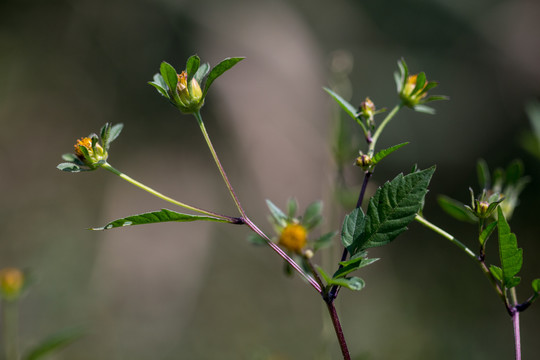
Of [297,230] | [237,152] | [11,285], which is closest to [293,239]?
[297,230]

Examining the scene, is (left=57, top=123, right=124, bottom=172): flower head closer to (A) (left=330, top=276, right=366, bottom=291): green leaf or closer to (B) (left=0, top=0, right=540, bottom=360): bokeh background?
(A) (left=330, top=276, right=366, bottom=291): green leaf

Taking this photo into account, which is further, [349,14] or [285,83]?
[349,14]

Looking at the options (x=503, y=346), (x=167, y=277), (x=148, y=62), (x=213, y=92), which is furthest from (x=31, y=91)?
(x=503, y=346)

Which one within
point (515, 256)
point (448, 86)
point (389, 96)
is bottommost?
point (389, 96)

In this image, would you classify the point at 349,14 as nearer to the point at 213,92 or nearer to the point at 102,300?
the point at 213,92

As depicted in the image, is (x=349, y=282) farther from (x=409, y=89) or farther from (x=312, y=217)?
(x=409, y=89)

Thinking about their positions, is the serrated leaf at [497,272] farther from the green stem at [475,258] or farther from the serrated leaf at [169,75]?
the serrated leaf at [169,75]

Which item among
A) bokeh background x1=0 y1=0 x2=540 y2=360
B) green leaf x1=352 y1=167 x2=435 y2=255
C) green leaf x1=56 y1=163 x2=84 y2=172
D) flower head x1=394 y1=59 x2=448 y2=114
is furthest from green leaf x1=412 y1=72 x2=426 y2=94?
bokeh background x1=0 y1=0 x2=540 y2=360
